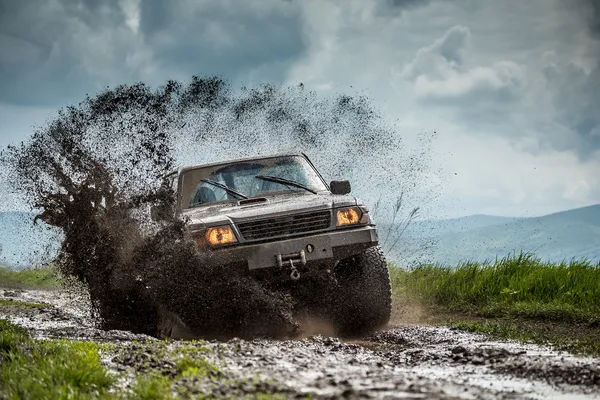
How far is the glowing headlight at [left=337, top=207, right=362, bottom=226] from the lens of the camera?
835 cm

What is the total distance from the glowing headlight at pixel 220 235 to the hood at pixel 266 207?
3.0 inches

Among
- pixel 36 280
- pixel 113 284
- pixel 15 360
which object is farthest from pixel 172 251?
pixel 36 280

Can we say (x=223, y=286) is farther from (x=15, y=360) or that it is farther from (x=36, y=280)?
(x=36, y=280)

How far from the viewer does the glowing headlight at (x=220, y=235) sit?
8.05 m

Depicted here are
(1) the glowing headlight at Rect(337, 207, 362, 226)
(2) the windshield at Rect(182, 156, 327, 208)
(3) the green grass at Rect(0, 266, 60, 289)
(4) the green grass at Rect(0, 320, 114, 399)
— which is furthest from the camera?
(3) the green grass at Rect(0, 266, 60, 289)

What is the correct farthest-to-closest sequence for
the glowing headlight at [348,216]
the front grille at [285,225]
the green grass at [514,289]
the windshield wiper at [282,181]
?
the green grass at [514,289] → the windshield wiper at [282,181] → the glowing headlight at [348,216] → the front grille at [285,225]

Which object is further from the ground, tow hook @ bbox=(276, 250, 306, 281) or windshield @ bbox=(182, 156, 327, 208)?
windshield @ bbox=(182, 156, 327, 208)

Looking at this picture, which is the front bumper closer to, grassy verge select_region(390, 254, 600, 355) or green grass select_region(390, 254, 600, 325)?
grassy verge select_region(390, 254, 600, 355)

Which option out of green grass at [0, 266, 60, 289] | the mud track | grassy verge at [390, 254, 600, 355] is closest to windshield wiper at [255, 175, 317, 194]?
the mud track

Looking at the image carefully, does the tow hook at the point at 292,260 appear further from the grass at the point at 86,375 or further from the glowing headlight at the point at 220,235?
the grass at the point at 86,375

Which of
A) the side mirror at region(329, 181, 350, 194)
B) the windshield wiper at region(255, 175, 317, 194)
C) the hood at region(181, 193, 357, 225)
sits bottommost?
the hood at region(181, 193, 357, 225)

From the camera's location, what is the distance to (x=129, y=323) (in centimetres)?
943

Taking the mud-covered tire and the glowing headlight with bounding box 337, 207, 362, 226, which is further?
the mud-covered tire

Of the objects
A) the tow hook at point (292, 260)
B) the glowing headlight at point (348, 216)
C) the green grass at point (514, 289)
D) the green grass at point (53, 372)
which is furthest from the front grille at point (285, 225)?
the green grass at point (514, 289)
